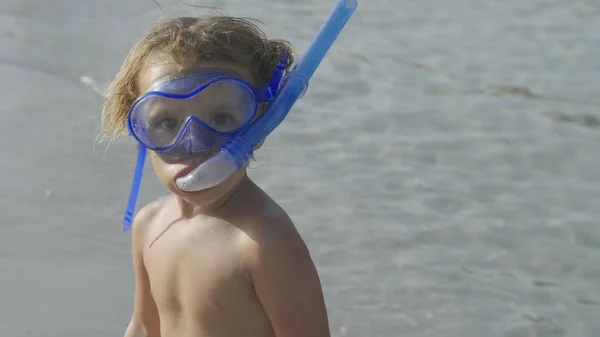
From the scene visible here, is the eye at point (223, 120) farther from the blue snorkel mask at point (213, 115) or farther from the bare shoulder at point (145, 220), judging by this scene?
the bare shoulder at point (145, 220)

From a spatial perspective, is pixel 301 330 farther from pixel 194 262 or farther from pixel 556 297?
pixel 556 297

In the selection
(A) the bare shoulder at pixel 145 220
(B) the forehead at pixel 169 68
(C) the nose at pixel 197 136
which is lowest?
(A) the bare shoulder at pixel 145 220

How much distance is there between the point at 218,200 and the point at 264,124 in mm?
262

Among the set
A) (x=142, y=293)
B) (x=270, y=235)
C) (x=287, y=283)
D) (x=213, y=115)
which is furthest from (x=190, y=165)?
(x=142, y=293)

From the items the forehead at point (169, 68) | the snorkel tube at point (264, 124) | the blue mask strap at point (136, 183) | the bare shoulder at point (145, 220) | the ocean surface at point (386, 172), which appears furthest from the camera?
the ocean surface at point (386, 172)

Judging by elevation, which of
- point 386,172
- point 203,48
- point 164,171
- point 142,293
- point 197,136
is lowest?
point 386,172

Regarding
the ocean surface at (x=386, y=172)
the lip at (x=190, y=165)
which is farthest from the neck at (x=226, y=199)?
the ocean surface at (x=386, y=172)

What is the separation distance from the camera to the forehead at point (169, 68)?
2.56 m

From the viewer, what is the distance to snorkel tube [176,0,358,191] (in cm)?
245

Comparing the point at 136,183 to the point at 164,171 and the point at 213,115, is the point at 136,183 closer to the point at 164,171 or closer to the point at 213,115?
the point at 164,171

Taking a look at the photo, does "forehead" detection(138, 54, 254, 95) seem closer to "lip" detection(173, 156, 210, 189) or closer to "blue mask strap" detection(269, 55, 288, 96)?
"blue mask strap" detection(269, 55, 288, 96)

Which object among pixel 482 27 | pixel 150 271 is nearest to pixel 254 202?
pixel 150 271

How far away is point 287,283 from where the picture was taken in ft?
8.23

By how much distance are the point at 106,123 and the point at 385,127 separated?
2956 millimetres
